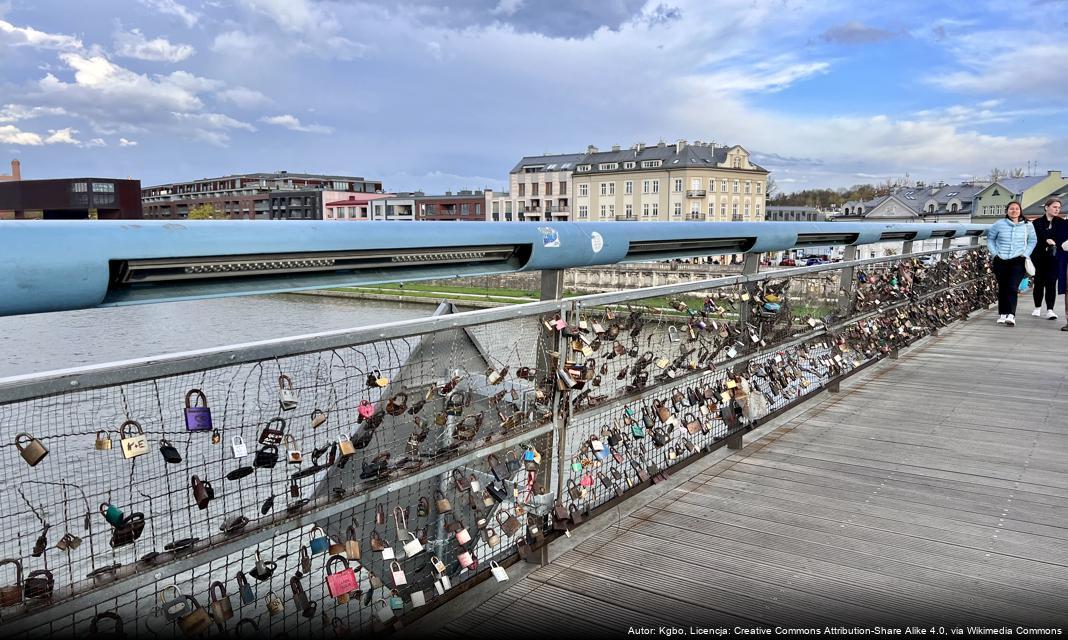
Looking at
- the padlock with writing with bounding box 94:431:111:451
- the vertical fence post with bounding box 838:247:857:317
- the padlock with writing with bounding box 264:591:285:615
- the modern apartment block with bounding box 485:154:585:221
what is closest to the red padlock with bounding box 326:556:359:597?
the padlock with writing with bounding box 264:591:285:615

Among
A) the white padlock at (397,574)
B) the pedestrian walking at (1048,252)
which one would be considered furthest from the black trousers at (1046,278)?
the white padlock at (397,574)

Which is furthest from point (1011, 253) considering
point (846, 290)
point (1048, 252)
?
point (846, 290)

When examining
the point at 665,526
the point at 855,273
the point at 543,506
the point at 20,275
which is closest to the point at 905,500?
the point at 665,526

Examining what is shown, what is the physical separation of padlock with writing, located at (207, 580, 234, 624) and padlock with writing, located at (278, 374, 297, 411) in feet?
Result: 1.28

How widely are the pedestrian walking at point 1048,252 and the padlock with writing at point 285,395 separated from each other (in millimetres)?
9234

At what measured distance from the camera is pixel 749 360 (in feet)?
12.1

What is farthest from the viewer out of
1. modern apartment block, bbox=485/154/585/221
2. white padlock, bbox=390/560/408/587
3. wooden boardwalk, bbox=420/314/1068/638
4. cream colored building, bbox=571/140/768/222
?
modern apartment block, bbox=485/154/585/221

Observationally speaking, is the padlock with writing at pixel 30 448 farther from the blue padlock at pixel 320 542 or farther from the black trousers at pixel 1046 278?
the black trousers at pixel 1046 278

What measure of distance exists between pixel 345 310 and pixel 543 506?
159 inches

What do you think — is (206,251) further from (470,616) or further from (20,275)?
(470,616)

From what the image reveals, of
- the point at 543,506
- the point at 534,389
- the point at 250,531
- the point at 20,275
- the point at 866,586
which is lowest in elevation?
the point at 866,586

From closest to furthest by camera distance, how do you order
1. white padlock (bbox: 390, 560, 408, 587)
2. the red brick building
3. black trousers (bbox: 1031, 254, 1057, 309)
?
white padlock (bbox: 390, 560, 408, 587) < black trousers (bbox: 1031, 254, 1057, 309) < the red brick building

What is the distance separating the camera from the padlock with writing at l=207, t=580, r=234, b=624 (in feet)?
5.12

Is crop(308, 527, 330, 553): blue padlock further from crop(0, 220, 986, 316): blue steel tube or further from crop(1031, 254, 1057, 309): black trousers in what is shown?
crop(1031, 254, 1057, 309): black trousers
